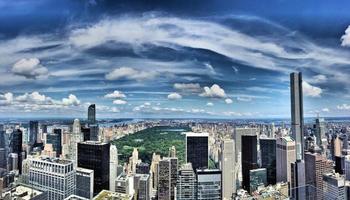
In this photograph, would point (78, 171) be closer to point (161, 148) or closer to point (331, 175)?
point (161, 148)

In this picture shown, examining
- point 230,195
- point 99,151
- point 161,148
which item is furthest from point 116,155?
point 230,195

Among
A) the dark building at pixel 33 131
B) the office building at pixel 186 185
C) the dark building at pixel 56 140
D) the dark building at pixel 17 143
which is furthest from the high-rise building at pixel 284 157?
the dark building at pixel 17 143

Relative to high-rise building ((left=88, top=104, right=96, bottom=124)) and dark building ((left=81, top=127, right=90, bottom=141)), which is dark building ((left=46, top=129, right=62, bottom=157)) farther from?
high-rise building ((left=88, top=104, right=96, bottom=124))

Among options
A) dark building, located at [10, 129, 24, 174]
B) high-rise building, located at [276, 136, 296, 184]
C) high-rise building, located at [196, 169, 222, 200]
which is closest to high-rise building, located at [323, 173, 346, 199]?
high-rise building, located at [276, 136, 296, 184]

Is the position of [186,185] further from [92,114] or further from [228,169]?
[92,114]

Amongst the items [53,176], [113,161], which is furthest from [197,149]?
[53,176]

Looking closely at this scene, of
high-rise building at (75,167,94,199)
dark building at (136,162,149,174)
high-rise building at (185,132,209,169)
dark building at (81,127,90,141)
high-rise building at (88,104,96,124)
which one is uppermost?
high-rise building at (88,104,96,124)

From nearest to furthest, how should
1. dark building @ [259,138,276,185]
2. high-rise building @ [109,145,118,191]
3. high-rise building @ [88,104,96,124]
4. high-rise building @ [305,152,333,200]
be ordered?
high-rise building @ [305,152,333,200] < high-rise building @ [88,104,96,124] < high-rise building @ [109,145,118,191] < dark building @ [259,138,276,185]
